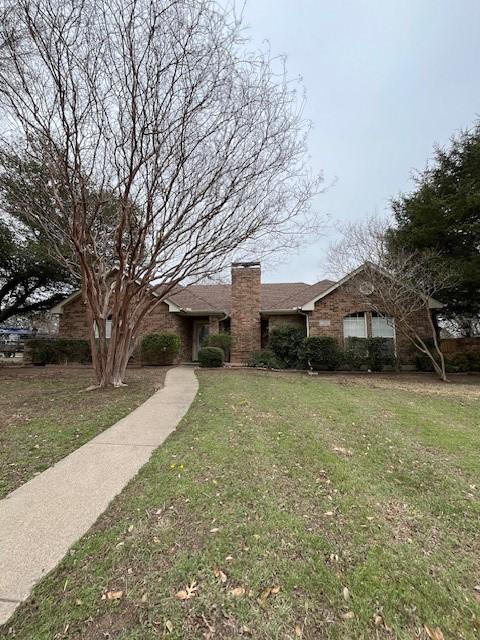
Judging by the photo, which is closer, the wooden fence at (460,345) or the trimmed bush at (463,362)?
the trimmed bush at (463,362)

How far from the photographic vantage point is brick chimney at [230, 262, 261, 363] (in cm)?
1705

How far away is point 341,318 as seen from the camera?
16.2m

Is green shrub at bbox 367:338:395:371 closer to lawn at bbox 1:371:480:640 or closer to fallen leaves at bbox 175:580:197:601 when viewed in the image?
lawn at bbox 1:371:480:640

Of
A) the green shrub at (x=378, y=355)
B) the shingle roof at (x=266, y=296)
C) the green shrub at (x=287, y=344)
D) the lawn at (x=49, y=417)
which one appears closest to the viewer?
the lawn at (x=49, y=417)

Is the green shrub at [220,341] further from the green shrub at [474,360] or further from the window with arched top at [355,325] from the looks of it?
the green shrub at [474,360]

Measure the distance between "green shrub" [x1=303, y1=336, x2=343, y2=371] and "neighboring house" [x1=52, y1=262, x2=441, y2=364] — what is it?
139 centimetres

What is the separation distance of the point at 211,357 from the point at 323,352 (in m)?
4.70

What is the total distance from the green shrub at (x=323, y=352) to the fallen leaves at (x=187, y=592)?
12.9 m

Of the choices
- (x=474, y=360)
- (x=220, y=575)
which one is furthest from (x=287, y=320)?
(x=220, y=575)

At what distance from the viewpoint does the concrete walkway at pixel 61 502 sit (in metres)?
2.42

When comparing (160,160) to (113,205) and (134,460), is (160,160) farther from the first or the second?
(134,460)

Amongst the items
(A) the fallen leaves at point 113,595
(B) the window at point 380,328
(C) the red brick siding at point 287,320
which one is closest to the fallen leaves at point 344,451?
(A) the fallen leaves at point 113,595

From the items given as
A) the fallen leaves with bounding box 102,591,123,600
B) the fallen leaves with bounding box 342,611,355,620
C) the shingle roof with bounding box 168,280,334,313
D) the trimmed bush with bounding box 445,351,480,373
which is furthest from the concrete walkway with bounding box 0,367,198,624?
the trimmed bush with bounding box 445,351,480,373

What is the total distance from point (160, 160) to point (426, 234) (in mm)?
10408
